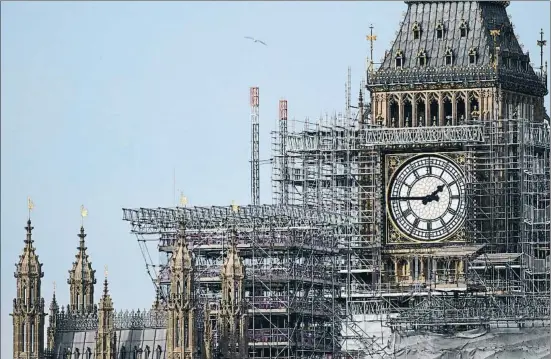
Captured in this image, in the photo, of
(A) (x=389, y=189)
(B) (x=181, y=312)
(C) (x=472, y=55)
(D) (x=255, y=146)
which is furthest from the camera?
(D) (x=255, y=146)

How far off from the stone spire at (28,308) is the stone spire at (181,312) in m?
7.84

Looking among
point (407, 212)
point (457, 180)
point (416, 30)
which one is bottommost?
point (407, 212)

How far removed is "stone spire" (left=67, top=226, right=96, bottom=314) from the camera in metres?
174

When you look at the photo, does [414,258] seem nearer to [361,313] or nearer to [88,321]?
[361,313]

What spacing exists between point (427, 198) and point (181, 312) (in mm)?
18057

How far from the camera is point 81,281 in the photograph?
17550 cm

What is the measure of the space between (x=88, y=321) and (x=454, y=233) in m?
19.1

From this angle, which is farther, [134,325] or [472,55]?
[472,55]

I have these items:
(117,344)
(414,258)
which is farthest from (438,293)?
(117,344)

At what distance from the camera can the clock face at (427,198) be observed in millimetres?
172500

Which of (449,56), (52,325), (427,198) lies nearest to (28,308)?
(52,325)

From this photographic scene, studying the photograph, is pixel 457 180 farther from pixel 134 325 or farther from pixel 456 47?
pixel 134 325

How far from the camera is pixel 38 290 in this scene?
165625mm

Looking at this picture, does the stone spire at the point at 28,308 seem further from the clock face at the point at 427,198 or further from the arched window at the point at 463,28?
the arched window at the point at 463,28
